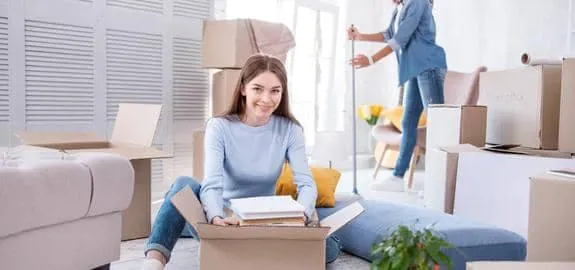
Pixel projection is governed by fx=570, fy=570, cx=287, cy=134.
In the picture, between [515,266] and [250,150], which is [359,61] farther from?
[515,266]

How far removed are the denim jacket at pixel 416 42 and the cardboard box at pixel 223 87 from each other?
1114mm

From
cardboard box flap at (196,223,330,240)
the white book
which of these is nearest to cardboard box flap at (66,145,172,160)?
the white book

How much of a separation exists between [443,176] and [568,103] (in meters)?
0.63

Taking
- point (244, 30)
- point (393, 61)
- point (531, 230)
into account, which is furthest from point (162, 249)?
point (393, 61)

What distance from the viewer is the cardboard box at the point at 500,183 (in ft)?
7.30

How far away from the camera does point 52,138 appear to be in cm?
253

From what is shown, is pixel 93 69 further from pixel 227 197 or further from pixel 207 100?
pixel 227 197

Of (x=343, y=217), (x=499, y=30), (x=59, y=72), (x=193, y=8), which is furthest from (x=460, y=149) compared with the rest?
(x=499, y=30)

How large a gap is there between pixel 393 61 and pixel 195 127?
10.3 ft

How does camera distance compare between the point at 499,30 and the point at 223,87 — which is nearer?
the point at 223,87

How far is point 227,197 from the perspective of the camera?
1835 mm

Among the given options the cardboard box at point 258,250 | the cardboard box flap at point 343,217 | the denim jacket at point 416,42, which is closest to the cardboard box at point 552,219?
the cardboard box flap at point 343,217

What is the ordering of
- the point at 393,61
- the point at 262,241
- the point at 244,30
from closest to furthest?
the point at 262,241, the point at 244,30, the point at 393,61

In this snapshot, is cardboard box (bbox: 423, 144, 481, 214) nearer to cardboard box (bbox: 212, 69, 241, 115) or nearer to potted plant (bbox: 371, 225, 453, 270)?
cardboard box (bbox: 212, 69, 241, 115)
